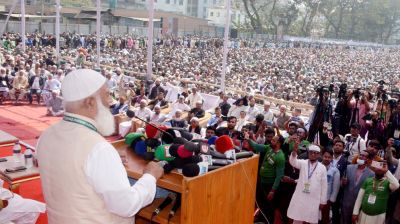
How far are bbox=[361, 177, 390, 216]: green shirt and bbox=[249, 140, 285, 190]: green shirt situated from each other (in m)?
0.94

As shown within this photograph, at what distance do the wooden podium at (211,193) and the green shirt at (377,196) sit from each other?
207 cm

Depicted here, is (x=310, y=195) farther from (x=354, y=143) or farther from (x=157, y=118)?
(x=157, y=118)

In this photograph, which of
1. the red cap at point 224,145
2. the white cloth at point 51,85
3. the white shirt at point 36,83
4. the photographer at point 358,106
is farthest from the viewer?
the white shirt at point 36,83

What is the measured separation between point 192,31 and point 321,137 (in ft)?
138

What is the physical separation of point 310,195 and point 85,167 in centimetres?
329

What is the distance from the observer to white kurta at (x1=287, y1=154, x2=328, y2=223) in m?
4.49

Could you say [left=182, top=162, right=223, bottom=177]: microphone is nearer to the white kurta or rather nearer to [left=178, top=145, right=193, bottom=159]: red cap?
[left=178, top=145, right=193, bottom=159]: red cap

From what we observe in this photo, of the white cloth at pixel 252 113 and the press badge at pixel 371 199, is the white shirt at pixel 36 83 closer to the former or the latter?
the white cloth at pixel 252 113

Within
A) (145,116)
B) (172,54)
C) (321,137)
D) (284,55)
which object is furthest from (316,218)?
(284,55)

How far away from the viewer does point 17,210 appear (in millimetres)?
3693

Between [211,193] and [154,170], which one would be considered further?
[211,193]

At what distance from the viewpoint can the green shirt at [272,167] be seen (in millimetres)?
4797

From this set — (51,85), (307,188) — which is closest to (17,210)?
(307,188)

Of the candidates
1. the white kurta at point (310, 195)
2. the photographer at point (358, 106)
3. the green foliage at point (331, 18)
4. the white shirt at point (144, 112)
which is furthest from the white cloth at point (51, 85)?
the green foliage at point (331, 18)
